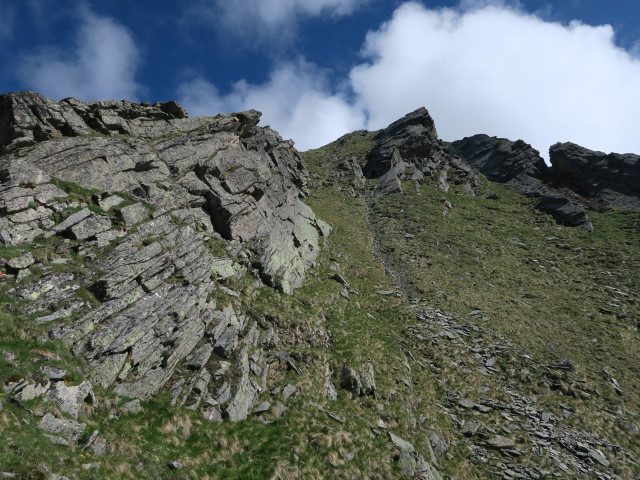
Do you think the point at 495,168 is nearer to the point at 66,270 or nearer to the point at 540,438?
the point at 540,438

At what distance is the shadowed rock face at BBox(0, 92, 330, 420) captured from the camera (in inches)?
644

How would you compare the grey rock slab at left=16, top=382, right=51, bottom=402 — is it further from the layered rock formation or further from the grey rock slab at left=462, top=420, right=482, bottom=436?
the layered rock formation

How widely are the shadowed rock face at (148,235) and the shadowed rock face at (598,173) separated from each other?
90300 millimetres

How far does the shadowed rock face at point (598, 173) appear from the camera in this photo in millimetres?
85750

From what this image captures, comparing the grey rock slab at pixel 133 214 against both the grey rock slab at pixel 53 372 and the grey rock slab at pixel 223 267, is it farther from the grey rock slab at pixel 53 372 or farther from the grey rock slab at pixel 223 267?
the grey rock slab at pixel 53 372

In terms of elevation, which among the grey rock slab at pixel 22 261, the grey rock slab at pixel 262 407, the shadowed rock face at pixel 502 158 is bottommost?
the grey rock slab at pixel 262 407

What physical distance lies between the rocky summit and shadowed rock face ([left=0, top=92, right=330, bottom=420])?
130mm

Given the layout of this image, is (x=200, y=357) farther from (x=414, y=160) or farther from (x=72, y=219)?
(x=414, y=160)

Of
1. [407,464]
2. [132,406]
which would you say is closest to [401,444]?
[407,464]

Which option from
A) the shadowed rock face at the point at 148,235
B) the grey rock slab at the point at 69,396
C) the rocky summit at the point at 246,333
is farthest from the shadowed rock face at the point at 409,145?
the grey rock slab at the point at 69,396

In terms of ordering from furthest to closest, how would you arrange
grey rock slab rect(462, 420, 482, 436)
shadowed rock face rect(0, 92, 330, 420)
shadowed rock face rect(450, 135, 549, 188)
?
shadowed rock face rect(450, 135, 549, 188)
grey rock slab rect(462, 420, 482, 436)
shadowed rock face rect(0, 92, 330, 420)

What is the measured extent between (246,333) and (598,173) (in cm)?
10838

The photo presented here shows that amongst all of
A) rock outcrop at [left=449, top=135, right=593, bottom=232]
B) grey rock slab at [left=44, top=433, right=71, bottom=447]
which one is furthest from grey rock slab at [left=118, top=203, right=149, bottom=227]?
rock outcrop at [left=449, top=135, right=593, bottom=232]

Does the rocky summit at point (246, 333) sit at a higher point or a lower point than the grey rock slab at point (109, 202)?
lower
